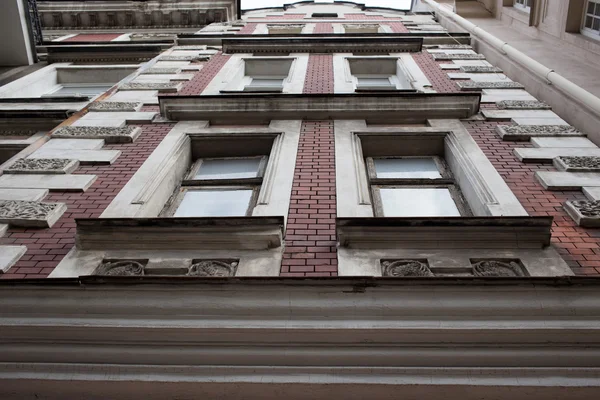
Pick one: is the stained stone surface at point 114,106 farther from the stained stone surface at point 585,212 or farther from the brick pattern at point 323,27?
the brick pattern at point 323,27

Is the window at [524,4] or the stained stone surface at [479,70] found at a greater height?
the window at [524,4]

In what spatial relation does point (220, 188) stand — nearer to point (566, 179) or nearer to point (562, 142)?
point (566, 179)

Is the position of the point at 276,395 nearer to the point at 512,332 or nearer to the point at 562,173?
the point at 512,332

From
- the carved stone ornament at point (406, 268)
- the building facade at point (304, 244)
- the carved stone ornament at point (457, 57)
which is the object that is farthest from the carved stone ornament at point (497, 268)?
the carved stone ornament at point (457, 57)

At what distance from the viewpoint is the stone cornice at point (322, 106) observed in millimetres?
9164

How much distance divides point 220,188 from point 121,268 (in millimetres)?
2600

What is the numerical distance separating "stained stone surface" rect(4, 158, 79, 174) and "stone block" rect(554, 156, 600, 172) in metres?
6.89

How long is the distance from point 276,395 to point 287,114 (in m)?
5.89

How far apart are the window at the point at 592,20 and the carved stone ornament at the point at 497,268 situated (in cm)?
884

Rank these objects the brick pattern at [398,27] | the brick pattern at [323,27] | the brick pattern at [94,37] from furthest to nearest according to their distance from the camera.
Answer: the brick pattern at [94,37] → the brick pattern at [323,27] → the brick pattern at [398,27]

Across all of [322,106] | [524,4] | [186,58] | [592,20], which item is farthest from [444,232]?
[524,4]

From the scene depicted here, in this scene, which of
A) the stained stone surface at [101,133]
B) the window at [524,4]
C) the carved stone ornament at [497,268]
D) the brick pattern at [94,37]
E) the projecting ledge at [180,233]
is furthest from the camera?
the brick pattern at [94,37]

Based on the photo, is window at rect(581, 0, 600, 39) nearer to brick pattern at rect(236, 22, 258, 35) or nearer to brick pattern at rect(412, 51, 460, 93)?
brick pattern at rect(412, 51, 460, 93)

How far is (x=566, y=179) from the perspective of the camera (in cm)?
688
